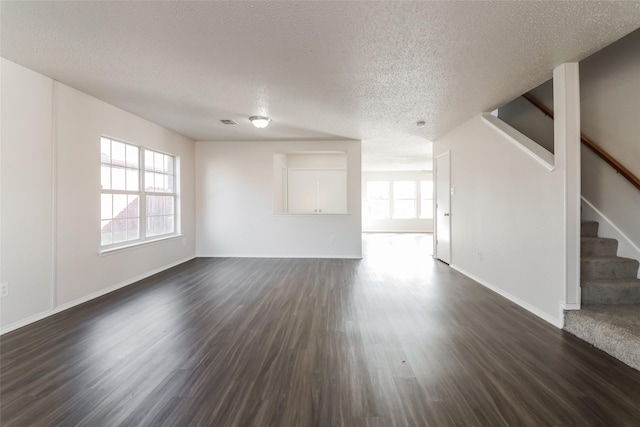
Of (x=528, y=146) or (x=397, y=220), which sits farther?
(x=397, y=220)

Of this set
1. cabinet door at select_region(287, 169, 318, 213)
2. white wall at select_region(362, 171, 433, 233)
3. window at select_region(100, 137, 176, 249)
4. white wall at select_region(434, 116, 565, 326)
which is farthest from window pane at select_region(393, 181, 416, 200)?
window at select_region(100, 137, 176, 249)

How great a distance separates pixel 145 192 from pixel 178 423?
4021 mm

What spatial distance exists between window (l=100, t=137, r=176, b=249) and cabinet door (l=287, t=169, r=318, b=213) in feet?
10.0

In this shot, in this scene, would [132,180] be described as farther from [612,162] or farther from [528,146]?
[612,162]

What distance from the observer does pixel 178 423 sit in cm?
146

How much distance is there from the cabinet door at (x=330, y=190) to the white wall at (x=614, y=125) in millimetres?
5073

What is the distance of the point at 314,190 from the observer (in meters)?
7.70

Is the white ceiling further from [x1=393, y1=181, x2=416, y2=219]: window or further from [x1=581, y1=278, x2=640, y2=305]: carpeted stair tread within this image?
[x1=393, y1=181, x2=416, y2=219]: window

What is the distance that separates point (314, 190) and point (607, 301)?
6.01 metres

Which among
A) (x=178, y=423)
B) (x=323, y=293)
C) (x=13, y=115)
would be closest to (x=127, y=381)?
(x=178, y=423)

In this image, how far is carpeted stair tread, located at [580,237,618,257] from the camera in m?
2.95

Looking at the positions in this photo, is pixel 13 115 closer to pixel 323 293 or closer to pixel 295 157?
pixel 323 293

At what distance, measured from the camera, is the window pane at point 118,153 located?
396 centimetres

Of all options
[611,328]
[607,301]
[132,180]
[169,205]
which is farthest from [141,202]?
[607,301]
